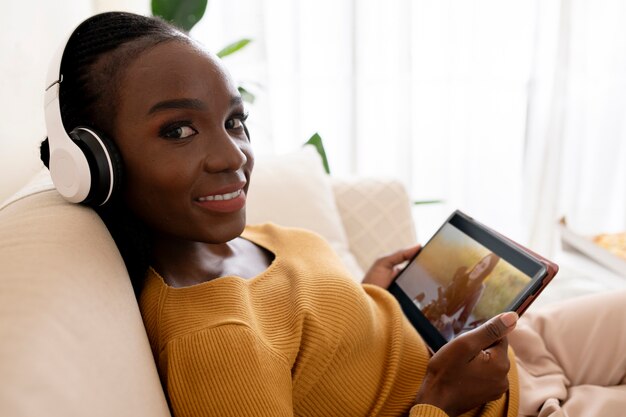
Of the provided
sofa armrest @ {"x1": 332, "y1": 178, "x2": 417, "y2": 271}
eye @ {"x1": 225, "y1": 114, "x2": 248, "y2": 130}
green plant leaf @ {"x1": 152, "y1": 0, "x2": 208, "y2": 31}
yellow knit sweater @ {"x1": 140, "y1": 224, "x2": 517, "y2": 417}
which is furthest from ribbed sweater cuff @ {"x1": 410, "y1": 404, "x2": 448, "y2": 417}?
green plant leaf @ {"x1": 152, "y1": 0, "x2": 208, "y2": 31}

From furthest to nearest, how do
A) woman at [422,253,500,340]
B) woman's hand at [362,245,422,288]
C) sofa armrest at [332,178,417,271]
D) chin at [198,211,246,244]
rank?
sofa armrest at [332,178,417,271]
woman's hand at [362,245,422,288]
woman at [422,253,500,340]
chin at [198,211,246,244]

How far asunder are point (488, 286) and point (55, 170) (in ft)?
2.09

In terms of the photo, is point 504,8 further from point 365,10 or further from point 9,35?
point 9,35

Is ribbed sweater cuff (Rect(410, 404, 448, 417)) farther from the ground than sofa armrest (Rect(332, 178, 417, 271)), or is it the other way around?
ribbed sweater cuff (Rect(410, 404, 448, 417))

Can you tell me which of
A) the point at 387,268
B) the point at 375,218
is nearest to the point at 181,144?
the point at 387,268

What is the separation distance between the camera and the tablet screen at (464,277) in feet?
2.70

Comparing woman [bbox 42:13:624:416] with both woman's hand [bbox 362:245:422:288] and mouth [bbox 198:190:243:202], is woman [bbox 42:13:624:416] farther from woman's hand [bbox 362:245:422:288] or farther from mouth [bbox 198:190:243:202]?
woman's hand [bbox 362:245:422:288]

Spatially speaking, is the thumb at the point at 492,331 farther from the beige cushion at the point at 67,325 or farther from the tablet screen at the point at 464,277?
the beige cushion at the point at 67,325

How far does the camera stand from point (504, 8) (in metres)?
2.40

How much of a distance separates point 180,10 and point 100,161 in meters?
1.08

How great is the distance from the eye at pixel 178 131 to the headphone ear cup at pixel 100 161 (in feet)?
0.21

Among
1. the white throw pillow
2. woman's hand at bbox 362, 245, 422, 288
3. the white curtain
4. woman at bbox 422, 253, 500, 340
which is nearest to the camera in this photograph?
woman at bbox 422, 253, 500, 340

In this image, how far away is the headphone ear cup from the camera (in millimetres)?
674

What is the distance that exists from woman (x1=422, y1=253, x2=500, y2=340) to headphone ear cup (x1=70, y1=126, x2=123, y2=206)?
554mm
